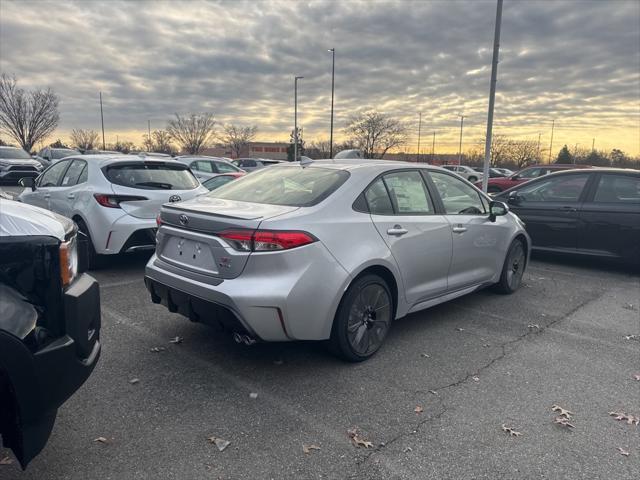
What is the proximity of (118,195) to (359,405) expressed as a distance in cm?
422

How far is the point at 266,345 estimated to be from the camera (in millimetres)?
4082

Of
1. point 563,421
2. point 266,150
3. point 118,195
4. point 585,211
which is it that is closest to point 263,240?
point 563,421

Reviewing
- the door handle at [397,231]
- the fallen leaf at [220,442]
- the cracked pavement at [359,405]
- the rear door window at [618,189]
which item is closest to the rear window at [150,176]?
the cracked pavement at [359,405]

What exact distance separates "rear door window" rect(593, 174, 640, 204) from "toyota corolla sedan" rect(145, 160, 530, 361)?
12.1 ft

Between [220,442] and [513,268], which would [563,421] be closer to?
[220,442]

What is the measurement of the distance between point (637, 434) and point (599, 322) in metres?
2.31

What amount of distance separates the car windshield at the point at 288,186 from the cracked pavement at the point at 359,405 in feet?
4.10

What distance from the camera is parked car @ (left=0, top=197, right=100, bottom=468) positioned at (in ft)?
6.31

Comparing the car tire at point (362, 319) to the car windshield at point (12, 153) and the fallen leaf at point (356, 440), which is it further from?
the car windshield at point (12, 153)

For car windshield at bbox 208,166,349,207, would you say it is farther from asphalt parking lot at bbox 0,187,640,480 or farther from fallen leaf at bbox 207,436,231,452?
fallen leaf at bbox 207,436,231,452

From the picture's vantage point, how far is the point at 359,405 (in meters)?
3.16

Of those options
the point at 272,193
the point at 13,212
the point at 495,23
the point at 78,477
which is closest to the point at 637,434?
the point at 272,193

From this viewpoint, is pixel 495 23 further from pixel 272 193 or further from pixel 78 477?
pixel 78 477

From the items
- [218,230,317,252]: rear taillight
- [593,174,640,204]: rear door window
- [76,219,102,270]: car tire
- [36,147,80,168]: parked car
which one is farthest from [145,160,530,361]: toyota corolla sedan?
[36,147,80,168]: parked car
